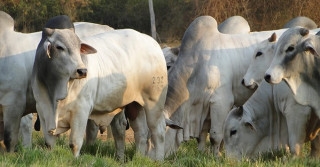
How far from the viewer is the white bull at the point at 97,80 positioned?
6.77 m

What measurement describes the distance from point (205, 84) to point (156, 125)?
3.46 ft

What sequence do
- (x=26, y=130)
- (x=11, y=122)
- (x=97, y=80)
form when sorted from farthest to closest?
(x=26, y=130)
(x=11, y=122)
(x=97, y=80)

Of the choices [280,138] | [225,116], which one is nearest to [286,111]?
[280,138]

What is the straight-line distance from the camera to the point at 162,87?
8000 mm

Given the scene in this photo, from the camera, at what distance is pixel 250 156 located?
832cm

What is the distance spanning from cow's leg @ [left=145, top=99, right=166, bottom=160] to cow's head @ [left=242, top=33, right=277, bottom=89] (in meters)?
1.04

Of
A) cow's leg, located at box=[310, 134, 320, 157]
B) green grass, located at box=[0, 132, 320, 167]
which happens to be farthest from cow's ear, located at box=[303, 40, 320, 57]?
cow's leg, located at box=[310, 134, 320, 157]

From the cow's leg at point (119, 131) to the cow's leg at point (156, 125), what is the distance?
335 mm

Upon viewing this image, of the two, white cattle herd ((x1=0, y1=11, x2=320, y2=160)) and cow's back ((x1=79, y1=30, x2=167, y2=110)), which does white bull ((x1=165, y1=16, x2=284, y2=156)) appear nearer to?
white cattle herd ((x1=0, y1=11, x2=320, y2=160))

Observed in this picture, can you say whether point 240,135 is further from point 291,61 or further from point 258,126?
point 291,61

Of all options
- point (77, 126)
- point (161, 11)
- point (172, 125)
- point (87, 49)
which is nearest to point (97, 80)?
point (87, 49)

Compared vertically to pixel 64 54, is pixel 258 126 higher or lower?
lower

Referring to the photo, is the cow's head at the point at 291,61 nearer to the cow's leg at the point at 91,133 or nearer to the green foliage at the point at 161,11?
the cow's leg at the point at 91,133

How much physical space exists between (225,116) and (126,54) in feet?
5.86
